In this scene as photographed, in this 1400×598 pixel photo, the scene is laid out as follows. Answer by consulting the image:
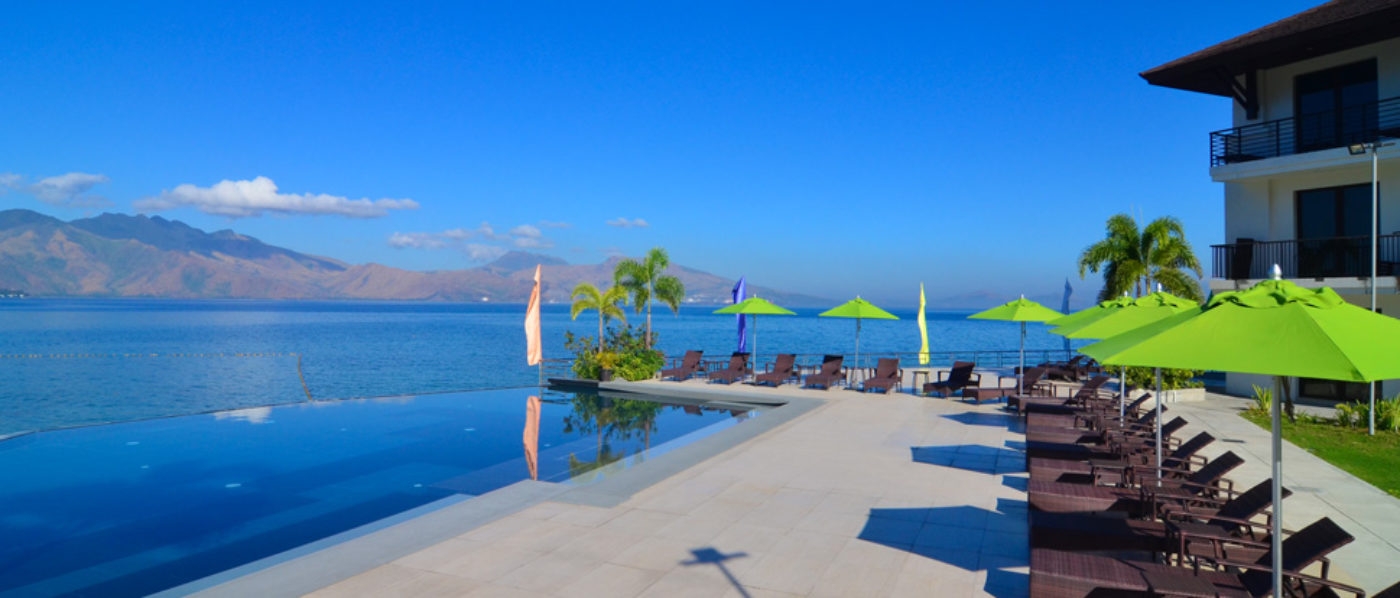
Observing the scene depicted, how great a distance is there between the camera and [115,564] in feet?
22.0

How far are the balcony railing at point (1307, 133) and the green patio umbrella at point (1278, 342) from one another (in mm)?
15004

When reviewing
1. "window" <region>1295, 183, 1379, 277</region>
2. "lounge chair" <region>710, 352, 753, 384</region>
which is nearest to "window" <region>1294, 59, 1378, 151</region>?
"window" <region>1295, 183, 1379, 277</region>

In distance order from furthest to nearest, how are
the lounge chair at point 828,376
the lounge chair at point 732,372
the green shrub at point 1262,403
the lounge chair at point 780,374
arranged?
the lounge chair at point 732,372
the lounge chair at point 780,374
the lounge chair at point 828,376
the green shrub at point 1262,403

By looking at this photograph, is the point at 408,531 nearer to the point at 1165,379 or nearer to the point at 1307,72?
the point at 1165,379

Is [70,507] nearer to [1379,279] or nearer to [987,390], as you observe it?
[987,390]

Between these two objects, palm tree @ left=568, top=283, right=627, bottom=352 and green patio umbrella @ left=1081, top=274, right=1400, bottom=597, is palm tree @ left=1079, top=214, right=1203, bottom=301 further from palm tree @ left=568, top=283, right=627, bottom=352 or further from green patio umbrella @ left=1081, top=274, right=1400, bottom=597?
green patio umbrella @ left=1081, top=274, right=1400, bottom=597

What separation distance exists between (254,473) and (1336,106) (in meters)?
21.2

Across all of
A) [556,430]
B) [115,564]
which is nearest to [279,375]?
[556,430]

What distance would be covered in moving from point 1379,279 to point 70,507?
69.1 feet

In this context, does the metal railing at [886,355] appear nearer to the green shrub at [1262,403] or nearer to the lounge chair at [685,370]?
the lounge chair at [685,370]

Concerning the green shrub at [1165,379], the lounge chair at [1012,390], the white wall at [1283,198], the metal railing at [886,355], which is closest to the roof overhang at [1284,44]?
the white wall at [1283,198]

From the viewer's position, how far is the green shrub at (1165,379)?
15.8 metres

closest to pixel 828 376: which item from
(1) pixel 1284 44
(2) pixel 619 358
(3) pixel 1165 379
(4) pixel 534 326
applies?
(2) pixel 619 358

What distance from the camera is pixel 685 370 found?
→ 61.6 feet
